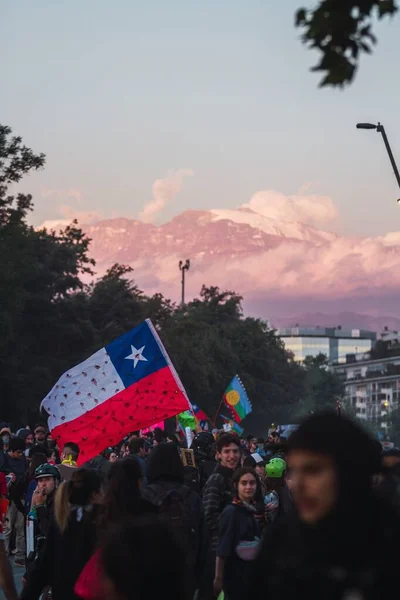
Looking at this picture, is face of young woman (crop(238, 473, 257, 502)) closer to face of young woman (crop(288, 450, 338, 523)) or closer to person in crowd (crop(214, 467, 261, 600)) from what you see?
person in crowd (crop(214, 467, 261, 600))

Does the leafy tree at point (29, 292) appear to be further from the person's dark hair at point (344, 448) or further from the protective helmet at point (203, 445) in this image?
the person's dark hair at point (344, 448)

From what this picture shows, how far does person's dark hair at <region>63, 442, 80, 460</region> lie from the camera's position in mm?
15148

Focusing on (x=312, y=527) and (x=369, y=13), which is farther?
(x=369, y=13)

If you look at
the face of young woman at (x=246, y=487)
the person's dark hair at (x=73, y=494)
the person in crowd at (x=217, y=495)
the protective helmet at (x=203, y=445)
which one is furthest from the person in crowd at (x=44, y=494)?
the person's dark hair at (x=73, y=494)

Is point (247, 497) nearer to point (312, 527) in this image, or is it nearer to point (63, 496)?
point (63, 496)

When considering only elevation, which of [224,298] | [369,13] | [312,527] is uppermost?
Answer: [224,298]

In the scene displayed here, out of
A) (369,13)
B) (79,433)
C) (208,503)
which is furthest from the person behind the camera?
(79,433)

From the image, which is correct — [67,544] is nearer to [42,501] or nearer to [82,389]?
[42,501]

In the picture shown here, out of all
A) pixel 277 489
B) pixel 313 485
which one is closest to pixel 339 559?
pixel 313 485

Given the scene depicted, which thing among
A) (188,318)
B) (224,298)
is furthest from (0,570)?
(224,298)

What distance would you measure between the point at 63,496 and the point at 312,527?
13.2 feet

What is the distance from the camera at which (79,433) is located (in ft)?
53.4

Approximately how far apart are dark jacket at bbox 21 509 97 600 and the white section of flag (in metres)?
7.86

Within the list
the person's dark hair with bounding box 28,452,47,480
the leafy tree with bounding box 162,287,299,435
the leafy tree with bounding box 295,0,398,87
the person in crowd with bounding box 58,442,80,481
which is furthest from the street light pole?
the leafy tree with bounding box 162,287,299,435
